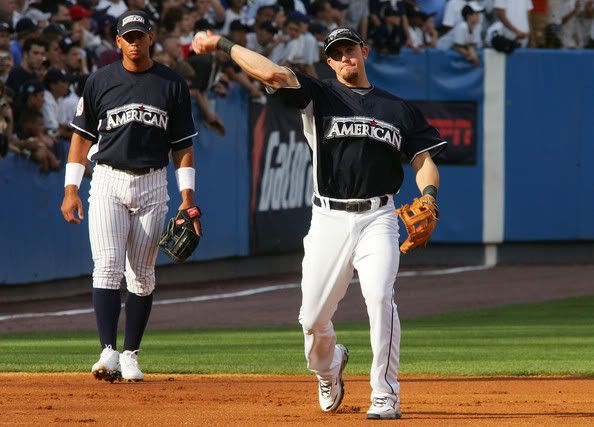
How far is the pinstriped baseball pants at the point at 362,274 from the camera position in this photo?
6.67 m

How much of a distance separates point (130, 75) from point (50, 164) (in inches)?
250

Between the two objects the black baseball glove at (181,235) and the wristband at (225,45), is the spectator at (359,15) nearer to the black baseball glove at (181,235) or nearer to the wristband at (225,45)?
the black baseball glove at (181,235)

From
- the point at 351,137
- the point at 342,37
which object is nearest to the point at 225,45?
the point at 342,37

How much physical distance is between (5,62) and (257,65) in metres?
7.27

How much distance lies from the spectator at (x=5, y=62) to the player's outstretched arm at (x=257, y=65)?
695cm

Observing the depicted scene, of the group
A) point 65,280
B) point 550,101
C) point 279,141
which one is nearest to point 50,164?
point 65,280

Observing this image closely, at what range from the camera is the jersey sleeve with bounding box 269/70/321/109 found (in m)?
6.71

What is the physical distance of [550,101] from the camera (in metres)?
19.4

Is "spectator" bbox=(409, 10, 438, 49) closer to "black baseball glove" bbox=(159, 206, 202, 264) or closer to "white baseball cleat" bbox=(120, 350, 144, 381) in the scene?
"black baseball glove" bbox=(159, 206, 202, 264)

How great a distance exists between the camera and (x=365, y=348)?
10836 mm

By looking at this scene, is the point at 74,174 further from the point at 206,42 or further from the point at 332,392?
the point at 332,392

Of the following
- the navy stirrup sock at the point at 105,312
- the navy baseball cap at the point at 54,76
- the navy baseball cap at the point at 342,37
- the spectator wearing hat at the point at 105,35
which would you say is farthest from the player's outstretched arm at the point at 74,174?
the spectator wearing hat at the point at 105,35

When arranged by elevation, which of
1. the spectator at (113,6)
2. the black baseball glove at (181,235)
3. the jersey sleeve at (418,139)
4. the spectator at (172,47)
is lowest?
the black baseball glove at (181,235)

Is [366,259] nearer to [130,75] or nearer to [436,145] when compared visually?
[436,145]
